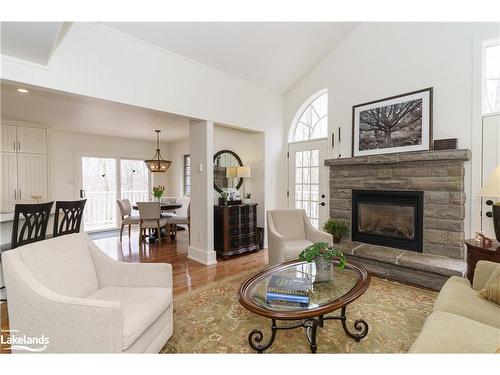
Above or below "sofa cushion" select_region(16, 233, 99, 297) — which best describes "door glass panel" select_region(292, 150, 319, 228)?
above

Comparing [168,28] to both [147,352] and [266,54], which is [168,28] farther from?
[147,352]

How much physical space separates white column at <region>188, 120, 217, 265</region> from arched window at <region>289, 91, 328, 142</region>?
184cm

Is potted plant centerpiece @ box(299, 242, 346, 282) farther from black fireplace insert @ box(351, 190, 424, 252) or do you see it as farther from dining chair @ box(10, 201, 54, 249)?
dining chair @ box(10, 201, 54, 249)

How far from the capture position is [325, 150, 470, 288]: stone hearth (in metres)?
3.04

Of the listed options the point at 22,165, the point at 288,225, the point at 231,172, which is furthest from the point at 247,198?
the point at 22,165

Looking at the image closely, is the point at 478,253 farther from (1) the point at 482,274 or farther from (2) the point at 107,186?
(2) the point at 107,186

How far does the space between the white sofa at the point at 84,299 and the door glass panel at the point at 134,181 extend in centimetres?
571

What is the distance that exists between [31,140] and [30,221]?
10.8 feet

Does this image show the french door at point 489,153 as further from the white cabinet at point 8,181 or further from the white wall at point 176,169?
the white cabinet at point 8,181

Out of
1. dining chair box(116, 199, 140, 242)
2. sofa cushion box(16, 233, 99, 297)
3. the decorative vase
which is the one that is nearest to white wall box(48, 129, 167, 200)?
dining chair box(116, 199, 140, 242)

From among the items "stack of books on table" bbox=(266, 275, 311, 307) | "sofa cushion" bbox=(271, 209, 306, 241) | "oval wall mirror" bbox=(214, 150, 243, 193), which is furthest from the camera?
"oval wall mirror" bbox=(214, 150, 243, 193)

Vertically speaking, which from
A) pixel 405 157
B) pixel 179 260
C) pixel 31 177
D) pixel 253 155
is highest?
pixel 253 155

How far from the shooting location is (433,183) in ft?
10.7
